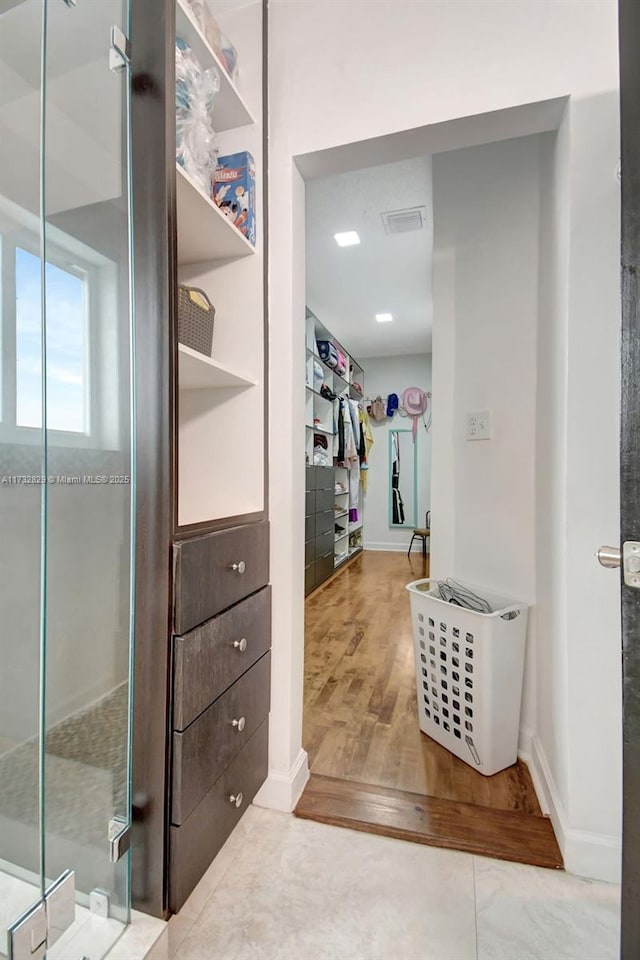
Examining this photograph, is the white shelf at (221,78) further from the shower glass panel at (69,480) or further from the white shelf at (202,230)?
the white shelf at (202,230)

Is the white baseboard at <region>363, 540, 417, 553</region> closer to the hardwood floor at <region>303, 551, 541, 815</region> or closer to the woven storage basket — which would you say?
the hardwood floor at <region>303, 551, 541, 815</region>

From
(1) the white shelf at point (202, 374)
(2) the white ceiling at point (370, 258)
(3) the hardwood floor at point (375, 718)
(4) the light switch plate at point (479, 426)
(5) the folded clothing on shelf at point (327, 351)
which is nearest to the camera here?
(1) the white shelf at point (202, 374)

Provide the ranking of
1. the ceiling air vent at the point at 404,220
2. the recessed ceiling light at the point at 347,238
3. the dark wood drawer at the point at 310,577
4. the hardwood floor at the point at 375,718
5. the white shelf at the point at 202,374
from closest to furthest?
1. the white shelf at the point at 202,374
2. the hardwood floor at the point at 375,718
3. the ceiling air vent at the point at 404,220
4. the recessed ceiling light at the point at 347,238
5. the dark wood drawer at the point at 310,577

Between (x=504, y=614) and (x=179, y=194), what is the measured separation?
1.57m

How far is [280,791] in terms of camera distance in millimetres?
1316

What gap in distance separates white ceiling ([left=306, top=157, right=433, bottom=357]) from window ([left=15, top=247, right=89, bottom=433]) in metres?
1.89

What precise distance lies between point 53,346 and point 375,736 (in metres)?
1.70

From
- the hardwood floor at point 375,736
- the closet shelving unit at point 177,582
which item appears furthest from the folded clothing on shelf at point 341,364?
the closet shelving unit at point 177,582

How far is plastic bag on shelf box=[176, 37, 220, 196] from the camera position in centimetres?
107

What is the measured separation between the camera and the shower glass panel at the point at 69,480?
838 mm

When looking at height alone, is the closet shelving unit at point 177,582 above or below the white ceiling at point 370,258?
below

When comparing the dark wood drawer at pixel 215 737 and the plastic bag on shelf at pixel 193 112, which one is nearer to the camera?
the dark wood drawer at pixel 215 737

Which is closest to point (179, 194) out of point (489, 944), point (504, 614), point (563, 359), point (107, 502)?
point (107, 502)

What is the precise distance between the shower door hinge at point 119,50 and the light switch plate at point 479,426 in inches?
58.6
